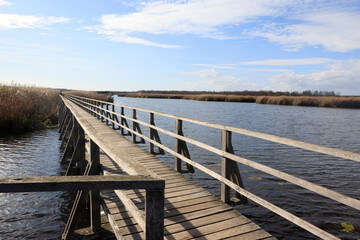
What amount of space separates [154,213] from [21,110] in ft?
66.8

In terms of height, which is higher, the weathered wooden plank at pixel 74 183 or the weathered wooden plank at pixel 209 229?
the weathered wooden plank at pixel 74 183

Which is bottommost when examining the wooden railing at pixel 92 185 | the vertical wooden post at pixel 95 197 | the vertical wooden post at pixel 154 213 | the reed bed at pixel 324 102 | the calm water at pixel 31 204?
the calm water at pixel 31 204

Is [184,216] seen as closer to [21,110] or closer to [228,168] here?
[228,168]

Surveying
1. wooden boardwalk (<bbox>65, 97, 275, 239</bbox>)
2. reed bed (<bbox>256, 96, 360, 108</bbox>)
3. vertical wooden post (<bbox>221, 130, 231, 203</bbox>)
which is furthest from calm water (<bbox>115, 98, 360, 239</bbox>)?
reed bed (<bbox>256, 96, 360, 108</bbox>)

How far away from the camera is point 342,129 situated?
2292cm

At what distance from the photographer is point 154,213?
2.14 m

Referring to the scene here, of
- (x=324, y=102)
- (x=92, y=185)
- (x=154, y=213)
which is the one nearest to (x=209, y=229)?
(x=154, y=213)

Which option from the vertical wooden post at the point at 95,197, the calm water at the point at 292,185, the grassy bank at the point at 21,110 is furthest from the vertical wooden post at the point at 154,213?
the grassy bank at the point at 21,110

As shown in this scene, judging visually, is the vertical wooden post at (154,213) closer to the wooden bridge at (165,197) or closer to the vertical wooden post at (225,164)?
the wooden bridge at (165,197)

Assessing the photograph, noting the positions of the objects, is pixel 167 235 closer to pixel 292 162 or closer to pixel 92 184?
pixel 92 184

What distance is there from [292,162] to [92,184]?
40.4 feet

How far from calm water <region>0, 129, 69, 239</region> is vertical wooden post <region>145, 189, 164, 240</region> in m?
4.95

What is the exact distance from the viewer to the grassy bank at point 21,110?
711 inches

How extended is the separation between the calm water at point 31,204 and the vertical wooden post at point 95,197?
4.23 ft
